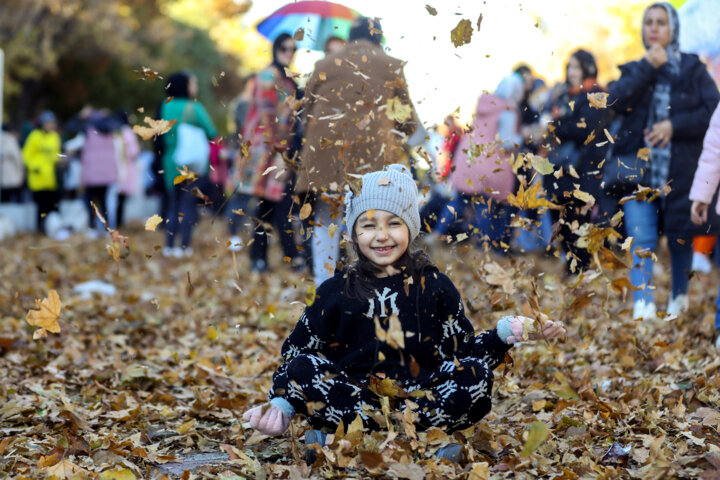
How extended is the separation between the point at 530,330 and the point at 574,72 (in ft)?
16.2

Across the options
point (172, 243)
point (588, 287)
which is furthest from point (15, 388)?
point (172, 243)

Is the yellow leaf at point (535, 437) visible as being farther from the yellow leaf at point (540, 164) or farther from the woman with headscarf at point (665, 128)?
the woman with headscarf at point (665, 128)

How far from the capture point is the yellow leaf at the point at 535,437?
325cm

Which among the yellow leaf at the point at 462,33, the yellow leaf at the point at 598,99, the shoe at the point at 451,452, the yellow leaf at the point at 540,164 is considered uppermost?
the yellow leaf at the point at 462,33

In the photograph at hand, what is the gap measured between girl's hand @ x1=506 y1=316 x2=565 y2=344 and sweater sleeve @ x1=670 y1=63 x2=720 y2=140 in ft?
10.6

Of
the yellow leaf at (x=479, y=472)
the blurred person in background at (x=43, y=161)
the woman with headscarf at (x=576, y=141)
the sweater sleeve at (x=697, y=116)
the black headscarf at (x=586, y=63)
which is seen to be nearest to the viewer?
the yellow leaf at (x=479, y=472)

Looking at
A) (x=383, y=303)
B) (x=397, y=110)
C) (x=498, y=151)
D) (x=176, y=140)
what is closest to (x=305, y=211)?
(x=397, y=110)

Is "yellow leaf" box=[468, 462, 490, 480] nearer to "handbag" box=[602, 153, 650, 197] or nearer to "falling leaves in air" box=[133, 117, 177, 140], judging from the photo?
"falling leaves in air" box=[133, 117, 177, 140]

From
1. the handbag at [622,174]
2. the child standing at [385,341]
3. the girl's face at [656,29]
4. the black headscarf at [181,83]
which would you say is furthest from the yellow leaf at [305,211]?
the black headscarf at [181,83]

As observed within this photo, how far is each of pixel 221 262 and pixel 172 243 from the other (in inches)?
43.9

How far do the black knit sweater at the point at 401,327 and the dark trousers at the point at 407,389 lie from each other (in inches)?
2.7

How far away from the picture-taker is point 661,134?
6141 millimetres

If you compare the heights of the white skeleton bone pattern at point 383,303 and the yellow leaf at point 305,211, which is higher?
the yellow leaf at point 305,211

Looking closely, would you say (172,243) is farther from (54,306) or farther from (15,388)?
(54,306)
